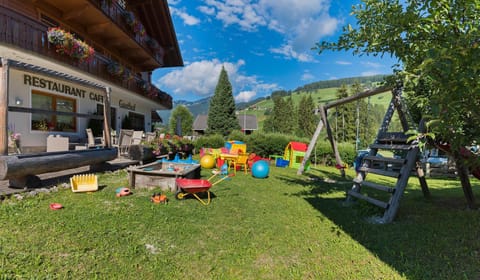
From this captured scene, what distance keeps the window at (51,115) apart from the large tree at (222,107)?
3014cm

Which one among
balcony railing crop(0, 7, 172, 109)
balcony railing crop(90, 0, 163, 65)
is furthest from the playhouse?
balcony railing crop(90, 0, 163, 65)

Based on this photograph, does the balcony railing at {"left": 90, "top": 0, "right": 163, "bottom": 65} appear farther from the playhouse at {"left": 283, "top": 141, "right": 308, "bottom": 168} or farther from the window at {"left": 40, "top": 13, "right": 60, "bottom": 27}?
the playhouse at {"left": 283, "top": 141, "right": 308, "bottom": 168}

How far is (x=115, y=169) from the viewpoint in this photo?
27.2 feet

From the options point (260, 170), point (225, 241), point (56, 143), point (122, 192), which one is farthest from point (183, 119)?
point (225, 241)

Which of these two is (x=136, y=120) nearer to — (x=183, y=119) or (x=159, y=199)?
(x=159, y=199)

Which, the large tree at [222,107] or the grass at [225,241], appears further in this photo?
the large tree at [222,107]

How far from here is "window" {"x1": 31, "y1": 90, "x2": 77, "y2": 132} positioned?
10.3 meters

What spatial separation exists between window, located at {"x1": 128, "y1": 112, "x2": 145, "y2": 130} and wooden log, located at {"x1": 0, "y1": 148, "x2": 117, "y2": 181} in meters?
11.7

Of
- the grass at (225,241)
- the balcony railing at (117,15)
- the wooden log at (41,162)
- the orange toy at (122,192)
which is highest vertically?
the balcony railing at (117,15)

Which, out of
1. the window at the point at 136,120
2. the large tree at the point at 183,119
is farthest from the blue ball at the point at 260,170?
the large tree at the point at 183,119

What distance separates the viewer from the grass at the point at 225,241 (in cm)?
271

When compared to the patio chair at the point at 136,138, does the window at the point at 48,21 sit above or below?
above

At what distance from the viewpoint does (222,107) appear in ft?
137

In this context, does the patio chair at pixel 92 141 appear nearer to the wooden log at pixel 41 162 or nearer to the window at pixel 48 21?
the wooden log at pixel 41 162
